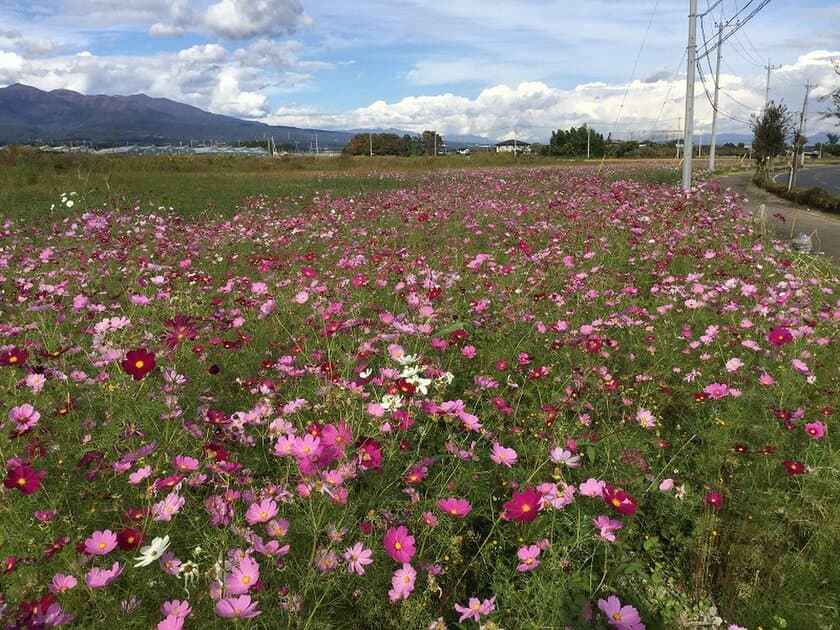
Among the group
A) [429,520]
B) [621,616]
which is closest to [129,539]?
[429,520]

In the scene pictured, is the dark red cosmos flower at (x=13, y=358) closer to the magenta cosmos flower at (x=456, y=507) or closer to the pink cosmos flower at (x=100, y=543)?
the pink cosmos flower at (x=100, y=543)

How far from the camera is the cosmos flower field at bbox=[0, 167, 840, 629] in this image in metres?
1.33

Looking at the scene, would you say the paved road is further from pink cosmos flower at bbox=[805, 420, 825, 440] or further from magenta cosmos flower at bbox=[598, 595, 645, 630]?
magenta cosmos flower at bbox=[598, 595, 645, 630]

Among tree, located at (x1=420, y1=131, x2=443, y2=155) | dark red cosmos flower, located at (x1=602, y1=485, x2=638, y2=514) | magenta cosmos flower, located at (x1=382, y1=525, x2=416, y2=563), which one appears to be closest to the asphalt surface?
dark red cosmos flower, located at (x1=602, y1=485, x2=638, y2=514)

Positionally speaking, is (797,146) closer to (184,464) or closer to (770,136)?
(770,136)

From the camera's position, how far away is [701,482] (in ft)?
7.26

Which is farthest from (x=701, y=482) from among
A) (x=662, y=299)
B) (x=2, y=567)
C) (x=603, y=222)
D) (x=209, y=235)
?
(x=209, y=235)

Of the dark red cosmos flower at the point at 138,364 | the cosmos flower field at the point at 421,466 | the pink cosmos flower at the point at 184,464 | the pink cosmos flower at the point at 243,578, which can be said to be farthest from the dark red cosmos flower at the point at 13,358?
the pink cosmos flower at the point at 243,578

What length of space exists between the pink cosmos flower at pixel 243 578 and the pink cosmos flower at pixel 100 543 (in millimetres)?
305

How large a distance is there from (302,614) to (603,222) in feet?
19.4

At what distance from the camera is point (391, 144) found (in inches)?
2598

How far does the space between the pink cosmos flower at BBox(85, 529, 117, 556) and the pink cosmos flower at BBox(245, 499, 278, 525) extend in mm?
306

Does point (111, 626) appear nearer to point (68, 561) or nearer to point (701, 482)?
point (68, 561)

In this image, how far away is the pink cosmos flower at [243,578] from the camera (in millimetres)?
1126
